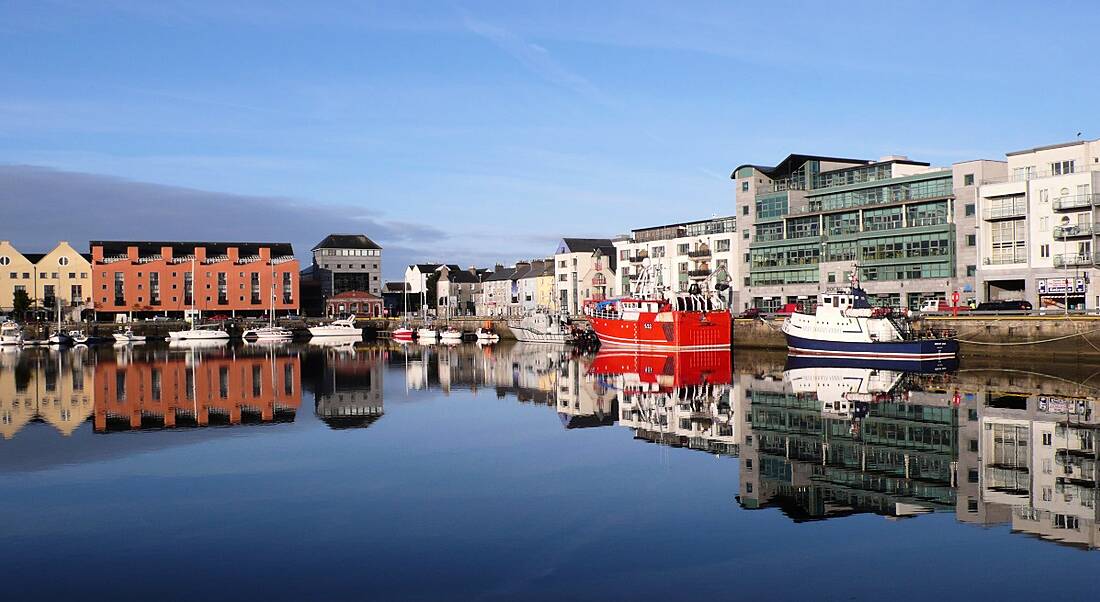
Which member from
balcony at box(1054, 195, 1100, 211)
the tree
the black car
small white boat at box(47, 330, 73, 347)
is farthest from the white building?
the tree

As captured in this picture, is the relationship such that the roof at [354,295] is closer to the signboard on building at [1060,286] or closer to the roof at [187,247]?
the roof at [187,247]

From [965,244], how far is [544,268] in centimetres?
6976

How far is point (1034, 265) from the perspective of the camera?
6359 centimetres

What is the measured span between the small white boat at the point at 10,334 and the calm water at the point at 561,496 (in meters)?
70.8

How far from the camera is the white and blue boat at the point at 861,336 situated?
52.1m

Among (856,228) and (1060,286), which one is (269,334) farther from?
(1060,286)

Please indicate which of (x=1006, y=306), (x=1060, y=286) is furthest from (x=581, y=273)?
(x=1060, y=286)

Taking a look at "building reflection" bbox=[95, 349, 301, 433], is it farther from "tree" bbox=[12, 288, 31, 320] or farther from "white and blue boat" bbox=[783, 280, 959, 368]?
"tree" bbox=[12, 288, 31, 320]

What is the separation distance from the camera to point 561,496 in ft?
61.2

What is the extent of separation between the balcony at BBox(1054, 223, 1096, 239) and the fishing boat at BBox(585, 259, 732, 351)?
901 inches

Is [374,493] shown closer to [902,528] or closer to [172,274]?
[902,528]

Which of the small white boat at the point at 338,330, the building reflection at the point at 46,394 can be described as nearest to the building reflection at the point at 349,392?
the building reflection at the point at 46,394

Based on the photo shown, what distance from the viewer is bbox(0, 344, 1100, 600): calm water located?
13.0 metres

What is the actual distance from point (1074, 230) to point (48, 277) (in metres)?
124
